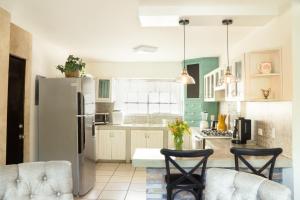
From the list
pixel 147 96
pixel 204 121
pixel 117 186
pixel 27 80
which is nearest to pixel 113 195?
pixel 117 186

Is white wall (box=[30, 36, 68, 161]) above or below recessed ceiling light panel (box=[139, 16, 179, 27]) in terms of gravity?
below

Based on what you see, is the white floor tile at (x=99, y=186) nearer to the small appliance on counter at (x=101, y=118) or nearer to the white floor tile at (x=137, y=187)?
the white floor tile at (x=137, y=187)

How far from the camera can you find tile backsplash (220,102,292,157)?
2908 millimetres

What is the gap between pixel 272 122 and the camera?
3332mm

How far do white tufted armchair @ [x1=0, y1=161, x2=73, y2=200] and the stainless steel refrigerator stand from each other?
238cm

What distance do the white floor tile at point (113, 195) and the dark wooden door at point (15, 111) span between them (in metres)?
1.33

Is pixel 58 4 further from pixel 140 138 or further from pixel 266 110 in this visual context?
pixel 140 138

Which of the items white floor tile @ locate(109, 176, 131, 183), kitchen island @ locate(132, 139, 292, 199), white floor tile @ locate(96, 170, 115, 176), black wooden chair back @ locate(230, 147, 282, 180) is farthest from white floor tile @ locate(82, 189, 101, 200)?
black wooden chair back @ locate(230, 147, 282, 180)

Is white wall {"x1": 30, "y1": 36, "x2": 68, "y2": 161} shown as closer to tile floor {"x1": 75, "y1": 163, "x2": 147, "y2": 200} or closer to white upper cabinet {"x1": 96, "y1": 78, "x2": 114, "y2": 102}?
tile floor {"x1": 75, "y1": 163, "x2": 147, "y2": 200}

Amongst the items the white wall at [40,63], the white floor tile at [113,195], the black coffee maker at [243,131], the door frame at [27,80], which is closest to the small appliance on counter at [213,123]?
the black coffee maker at [243,131]

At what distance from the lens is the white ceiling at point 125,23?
3.00m

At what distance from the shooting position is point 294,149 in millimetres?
2605

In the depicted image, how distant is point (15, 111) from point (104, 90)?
10.2ft

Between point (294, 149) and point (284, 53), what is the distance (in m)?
1.03
